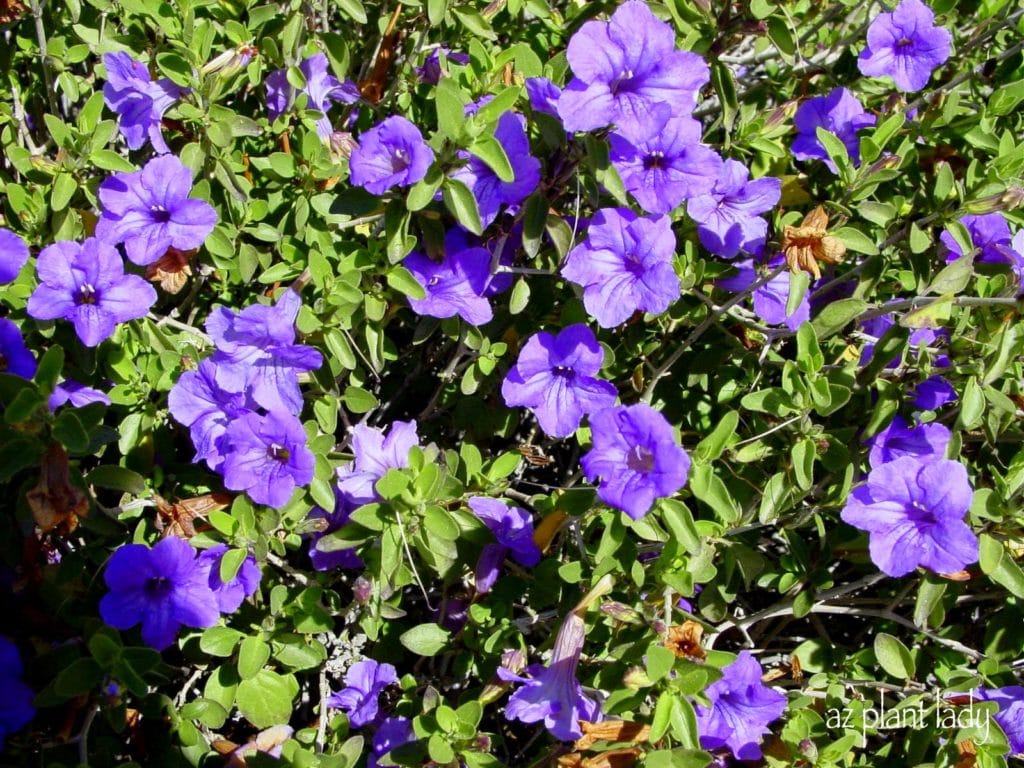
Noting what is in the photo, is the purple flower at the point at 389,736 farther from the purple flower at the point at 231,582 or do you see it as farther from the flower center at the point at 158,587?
the flower center at the point at 158,587

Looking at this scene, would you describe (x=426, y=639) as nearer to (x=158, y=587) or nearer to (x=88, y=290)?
(x=158, y=587)

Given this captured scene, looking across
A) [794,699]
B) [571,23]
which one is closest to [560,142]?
[571,23]

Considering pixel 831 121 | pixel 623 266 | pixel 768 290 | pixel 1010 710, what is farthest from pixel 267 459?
pixel 1010 710

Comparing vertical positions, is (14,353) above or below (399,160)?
below

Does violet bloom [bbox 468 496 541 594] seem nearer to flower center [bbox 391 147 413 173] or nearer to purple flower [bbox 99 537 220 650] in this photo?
purple flower [bbox 99 537 220 650]

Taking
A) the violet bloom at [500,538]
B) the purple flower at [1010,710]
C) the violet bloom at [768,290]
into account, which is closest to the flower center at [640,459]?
the violet bloom at [500,538]
